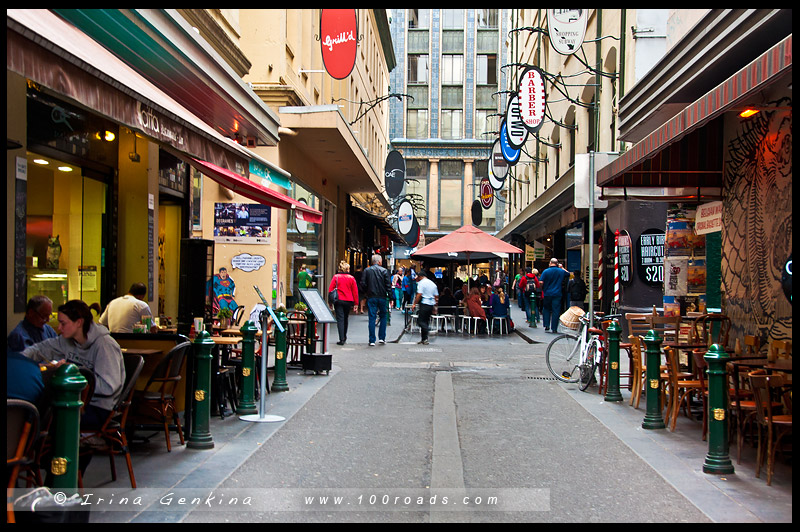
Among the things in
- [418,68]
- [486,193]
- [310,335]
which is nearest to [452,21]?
[418,68]

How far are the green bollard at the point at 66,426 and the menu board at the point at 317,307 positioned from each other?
21.6ft

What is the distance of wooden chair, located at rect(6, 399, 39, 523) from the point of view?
367cm

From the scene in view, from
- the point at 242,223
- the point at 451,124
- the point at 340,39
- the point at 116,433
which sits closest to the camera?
the point at 116,433

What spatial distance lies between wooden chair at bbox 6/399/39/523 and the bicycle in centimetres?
781

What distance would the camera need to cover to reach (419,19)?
59.8m

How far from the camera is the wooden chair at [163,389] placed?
6.09 m

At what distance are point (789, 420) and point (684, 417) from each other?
2821 millimetres

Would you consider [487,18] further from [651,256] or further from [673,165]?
[673,165]

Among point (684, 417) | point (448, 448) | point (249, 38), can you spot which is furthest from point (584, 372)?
point (249, 38)

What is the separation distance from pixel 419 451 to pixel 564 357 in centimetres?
505

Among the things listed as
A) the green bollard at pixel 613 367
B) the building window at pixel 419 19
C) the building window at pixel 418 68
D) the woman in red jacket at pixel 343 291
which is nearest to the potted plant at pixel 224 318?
the woman in red jacket at pixel 343 291

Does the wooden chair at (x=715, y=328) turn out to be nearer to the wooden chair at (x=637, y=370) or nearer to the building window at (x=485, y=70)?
the wooden chair at (x=637, y=370)
